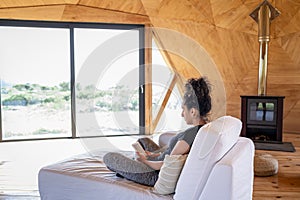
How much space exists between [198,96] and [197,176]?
592 mm

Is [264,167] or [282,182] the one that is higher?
[264,167]

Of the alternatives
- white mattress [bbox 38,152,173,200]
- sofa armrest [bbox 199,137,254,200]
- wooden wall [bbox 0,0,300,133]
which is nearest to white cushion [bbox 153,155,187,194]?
white mattress [bbox 38,152,173,200]

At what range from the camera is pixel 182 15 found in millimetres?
5180

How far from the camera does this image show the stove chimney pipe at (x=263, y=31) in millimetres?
4773

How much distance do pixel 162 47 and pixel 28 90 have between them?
2.54m

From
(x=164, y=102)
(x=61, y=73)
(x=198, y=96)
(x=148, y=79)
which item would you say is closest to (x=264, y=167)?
(x=198, y=96)

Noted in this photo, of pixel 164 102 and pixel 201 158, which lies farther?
pixel 164 102

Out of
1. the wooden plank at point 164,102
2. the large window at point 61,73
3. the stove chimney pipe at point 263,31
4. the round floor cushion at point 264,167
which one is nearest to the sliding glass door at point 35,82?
the large window at point 61,73

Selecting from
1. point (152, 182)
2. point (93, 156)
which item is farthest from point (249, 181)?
point (93, 156)

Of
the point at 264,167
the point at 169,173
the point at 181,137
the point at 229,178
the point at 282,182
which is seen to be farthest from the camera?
the point at 264,167

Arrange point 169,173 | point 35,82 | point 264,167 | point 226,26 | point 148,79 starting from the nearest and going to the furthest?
1. point 169,173
2. point 264,167
3. point 226,26
4. point 35,82
5. point 148,79

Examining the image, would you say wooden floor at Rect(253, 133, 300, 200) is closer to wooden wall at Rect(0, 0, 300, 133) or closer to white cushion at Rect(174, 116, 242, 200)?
white cushion at Rect(174, 116, 242, 200)

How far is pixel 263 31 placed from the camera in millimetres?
4867

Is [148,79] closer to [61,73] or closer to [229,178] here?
[61,73]
